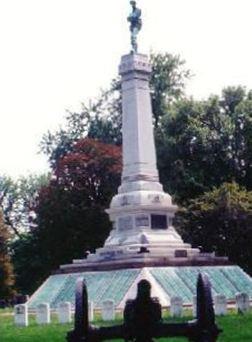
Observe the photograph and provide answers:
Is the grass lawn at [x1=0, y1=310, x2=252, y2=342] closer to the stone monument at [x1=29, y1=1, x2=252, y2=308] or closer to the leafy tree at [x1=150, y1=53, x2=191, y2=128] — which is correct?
the stone monument at [x1=29, y1=1, x2=252, y2=308]

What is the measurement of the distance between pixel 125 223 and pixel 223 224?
34.9ft

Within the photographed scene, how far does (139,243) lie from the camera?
117 feet

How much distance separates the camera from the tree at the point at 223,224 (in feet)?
150

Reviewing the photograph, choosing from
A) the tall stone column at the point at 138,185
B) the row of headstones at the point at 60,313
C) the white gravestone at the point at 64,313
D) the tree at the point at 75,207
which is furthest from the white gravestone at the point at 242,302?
the tree at the point at 75,207

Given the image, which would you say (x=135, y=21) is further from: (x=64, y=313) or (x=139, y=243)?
(x=64, y=313)

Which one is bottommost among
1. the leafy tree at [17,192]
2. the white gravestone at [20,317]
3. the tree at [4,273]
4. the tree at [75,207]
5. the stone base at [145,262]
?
the white gravestone at [20,317]

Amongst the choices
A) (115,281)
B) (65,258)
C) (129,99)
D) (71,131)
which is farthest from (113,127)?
(115,281)

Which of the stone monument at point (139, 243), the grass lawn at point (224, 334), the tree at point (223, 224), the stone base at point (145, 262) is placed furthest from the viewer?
the tree at point (223, 224)

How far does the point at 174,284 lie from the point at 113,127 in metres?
34.1

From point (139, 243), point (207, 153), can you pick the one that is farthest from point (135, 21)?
point (207, 153)

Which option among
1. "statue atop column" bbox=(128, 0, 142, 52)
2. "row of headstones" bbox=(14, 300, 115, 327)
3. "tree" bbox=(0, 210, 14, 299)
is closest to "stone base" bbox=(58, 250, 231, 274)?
"row of headstones" bbox=(14, 300, 115, 327)

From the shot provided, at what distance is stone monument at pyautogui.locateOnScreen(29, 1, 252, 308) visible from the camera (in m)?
32.1

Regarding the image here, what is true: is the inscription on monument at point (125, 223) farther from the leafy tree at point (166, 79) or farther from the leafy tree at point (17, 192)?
the leafy tree at point (17, 192)

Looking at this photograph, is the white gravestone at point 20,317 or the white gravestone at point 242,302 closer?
the white gravestone at point 242,302
